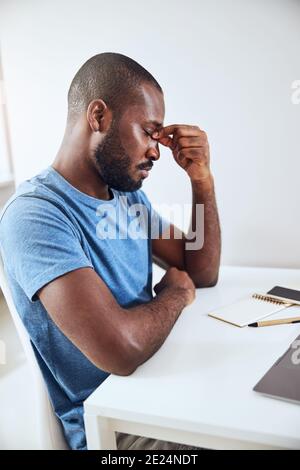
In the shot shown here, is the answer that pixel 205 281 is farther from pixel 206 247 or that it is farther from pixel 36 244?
pixel 36 244

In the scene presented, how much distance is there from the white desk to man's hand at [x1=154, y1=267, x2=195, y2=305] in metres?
0.13

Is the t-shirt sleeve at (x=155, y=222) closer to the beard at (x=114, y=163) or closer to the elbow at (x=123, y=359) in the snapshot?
the beard at (x=114, y=163)

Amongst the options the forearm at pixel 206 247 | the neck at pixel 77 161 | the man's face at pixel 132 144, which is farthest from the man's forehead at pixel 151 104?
the forearm at pixel 206 247

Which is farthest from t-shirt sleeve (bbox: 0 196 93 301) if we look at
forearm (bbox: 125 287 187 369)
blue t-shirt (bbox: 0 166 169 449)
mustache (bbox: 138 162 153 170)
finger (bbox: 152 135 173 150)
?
finger (bbox: 152 135 173 150)

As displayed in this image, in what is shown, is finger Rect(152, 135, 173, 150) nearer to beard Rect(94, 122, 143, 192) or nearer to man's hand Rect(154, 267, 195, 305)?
beard Rect(94, 122, 143, 192)

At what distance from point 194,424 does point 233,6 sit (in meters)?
0.83

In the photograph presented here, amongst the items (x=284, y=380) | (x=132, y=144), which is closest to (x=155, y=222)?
(x=132, y=144)

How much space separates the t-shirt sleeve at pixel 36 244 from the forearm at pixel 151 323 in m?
0.13

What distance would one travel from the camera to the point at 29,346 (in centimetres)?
69

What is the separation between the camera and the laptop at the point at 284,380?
0.54m

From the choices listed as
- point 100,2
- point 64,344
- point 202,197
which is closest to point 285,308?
point 202,197

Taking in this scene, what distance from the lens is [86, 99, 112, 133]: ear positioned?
0.80 m
